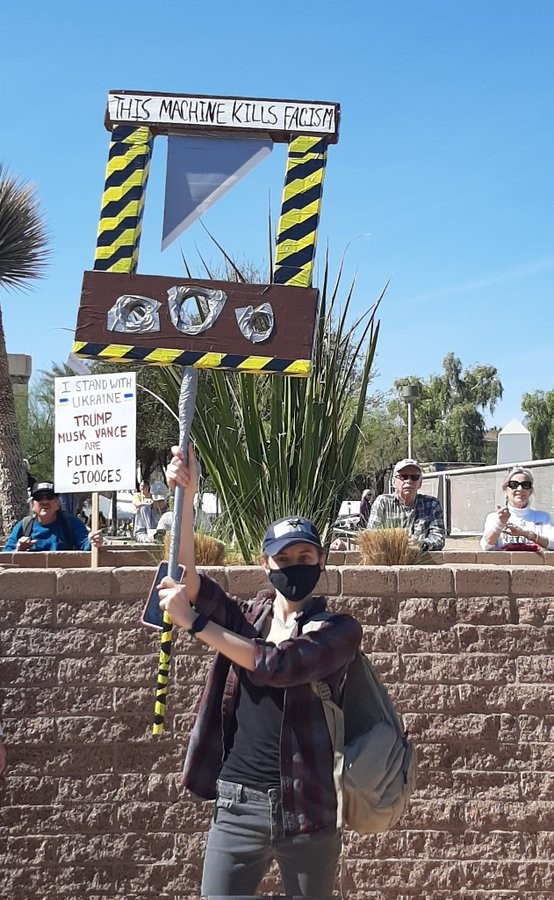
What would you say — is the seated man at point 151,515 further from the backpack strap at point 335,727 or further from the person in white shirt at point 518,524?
the backpack strap at point 335,727

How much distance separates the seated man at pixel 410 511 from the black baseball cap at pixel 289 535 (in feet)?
8.23

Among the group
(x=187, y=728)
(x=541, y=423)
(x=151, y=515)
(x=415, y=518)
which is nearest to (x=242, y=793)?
(x=187, y=728)

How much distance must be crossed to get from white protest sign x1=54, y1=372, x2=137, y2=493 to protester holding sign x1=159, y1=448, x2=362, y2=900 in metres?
2.29

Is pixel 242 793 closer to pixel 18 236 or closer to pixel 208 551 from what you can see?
pixel 208 551

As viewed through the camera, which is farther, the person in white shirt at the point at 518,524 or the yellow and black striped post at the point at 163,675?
the person in white shirt at the point at 518,524

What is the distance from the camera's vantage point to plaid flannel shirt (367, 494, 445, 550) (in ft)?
19.7

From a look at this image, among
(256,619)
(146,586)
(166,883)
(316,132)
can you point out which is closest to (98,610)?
(146,586)

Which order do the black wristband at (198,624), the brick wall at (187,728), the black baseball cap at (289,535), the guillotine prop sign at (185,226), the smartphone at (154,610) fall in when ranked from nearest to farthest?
the black wristband at (198,624)
the black baseball cap at (289,535)
the smartphone at (154,610)
the guillotine prop sign at (185,226)
the brick wall at (187,728)

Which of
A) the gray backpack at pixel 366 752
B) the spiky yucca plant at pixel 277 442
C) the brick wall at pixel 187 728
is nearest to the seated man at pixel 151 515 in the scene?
the spiky yucca plant at pixel 277 442

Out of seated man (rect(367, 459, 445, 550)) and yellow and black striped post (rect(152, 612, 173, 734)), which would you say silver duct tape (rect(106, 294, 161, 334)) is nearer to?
yellow and black striped post (rect(152, 612, 173, 734))

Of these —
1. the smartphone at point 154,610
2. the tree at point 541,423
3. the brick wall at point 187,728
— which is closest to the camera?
the smartphone at point 154,610

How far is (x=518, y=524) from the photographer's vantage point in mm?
6906

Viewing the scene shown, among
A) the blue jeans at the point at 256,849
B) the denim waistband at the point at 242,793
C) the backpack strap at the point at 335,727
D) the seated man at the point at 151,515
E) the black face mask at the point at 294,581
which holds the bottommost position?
the blue jeans at the point at 256,849

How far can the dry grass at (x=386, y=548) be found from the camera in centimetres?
545
